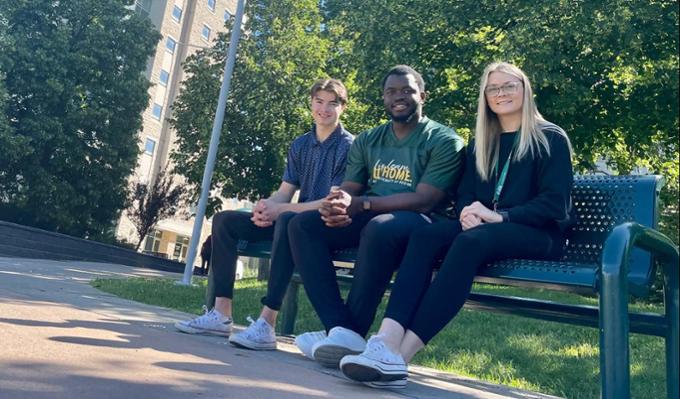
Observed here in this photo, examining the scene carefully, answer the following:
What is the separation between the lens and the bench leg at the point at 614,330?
1908 mm

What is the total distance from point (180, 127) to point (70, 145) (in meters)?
5.52

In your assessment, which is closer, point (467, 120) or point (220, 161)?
point (467, 120)

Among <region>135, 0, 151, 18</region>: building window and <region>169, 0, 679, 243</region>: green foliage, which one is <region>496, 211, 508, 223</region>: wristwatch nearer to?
<region>169, 0, 679, 243</region>: green foliage

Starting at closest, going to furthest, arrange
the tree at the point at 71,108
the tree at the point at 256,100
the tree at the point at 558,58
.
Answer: the tree at the point at 558,58, the tree at the point at 256,100, the tree at the point at 71,108

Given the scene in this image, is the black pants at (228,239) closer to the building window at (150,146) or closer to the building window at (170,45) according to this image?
the building window at (170,45)

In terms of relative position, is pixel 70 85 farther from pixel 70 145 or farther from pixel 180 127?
pixel 180 127

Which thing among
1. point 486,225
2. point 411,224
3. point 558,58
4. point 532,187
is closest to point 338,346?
point 411,224

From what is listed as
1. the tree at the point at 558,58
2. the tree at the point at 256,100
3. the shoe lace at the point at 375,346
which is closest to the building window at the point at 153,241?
the tree at the point at 256,100

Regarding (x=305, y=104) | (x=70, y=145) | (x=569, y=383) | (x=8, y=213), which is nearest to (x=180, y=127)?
(x=305, y=104)

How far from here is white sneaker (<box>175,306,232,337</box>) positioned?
3770 millimetres

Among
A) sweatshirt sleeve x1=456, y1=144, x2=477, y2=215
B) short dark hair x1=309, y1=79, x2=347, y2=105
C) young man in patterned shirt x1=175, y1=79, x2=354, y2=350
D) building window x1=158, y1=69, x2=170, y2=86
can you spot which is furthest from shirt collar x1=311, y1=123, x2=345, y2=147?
building window x1=158, y1=69, x2=170, y2=86

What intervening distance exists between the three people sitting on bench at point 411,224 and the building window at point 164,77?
38.9 m

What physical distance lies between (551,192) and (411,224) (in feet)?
1.94

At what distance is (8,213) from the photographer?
75.0 feet
